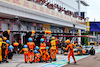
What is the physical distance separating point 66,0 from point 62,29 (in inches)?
268

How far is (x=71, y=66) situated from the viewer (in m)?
14.4

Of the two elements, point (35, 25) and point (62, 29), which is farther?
point (62, 29)

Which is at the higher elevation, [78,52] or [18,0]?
[18,0]

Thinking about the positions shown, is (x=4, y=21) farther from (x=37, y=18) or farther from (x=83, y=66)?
(x=83, y=66)

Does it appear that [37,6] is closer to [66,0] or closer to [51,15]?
[51,15]

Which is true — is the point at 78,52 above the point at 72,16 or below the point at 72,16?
below

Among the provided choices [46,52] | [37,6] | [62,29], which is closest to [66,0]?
[62,29]

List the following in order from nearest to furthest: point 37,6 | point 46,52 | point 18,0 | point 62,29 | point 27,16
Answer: point 46,52
point 18,0
point 27,16
point 37,6
point 62,29

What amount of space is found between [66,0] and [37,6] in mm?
20151

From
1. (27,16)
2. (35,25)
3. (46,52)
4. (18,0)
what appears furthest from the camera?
(35,25)

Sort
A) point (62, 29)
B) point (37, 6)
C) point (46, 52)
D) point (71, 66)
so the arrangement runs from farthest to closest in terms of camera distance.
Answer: point (62, 29) → point (37, 6) → point (46, 52) → point (71, 66)

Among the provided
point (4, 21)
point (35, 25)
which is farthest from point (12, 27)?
point (35, 25)

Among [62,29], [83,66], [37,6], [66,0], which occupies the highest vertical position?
[66,0]

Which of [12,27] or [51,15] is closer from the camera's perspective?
[12,27]
